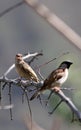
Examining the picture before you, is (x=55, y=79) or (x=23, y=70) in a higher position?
(x=23, y=70)

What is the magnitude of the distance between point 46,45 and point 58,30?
27575 mm

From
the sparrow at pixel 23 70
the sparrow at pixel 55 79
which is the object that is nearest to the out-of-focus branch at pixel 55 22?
the sparrow at pixel 55 79

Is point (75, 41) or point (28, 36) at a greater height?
point (28, 36)

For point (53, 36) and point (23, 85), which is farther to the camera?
point (53, 36)

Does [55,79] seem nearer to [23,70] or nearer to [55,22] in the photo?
[23,70]

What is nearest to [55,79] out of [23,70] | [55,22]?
[23,70]

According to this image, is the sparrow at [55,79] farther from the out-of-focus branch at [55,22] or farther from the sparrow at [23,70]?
the out-of-focus branch at [55,22]

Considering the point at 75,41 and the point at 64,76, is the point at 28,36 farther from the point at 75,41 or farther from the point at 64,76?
the point at 75,41

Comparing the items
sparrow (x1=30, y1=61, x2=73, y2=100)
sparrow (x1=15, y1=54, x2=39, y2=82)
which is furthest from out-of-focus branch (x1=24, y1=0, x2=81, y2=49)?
sparrow (x1=15, y1=54, x2=39, y2=82)

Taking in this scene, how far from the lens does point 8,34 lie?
32250mm

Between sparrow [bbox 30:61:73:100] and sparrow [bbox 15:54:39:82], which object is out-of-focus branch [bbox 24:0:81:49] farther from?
sparrow [bbox 15:54:39:82]

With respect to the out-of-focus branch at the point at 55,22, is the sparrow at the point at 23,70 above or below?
above

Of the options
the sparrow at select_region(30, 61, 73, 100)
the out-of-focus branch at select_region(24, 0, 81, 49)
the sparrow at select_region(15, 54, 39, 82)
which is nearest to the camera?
the out-of-focus branch at select_region(24, 0, 81, 49)

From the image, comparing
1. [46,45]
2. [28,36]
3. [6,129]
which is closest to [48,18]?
[6,129]
